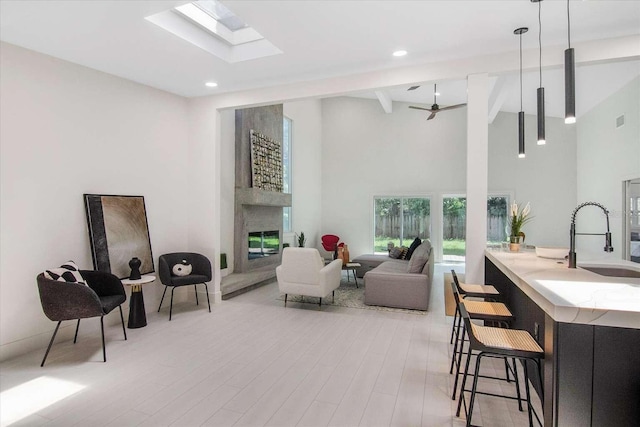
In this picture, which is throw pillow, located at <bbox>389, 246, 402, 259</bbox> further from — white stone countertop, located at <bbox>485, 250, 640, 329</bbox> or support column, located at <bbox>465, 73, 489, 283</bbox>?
white stone countertop, located at <bbox>485, 250, 640, 329</bbox>

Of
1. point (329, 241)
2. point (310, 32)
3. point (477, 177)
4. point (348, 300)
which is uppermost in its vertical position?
point (310, 32)

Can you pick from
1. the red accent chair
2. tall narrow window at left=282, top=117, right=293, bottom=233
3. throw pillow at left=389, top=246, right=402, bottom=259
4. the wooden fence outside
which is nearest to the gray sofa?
throw pillow at left=389, top=246, right=402, bottom=259

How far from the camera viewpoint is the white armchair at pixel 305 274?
4.49m

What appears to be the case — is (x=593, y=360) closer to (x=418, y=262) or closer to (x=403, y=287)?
(x=403, y=287)

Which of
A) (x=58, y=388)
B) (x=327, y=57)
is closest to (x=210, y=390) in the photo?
(x=58, y=388)

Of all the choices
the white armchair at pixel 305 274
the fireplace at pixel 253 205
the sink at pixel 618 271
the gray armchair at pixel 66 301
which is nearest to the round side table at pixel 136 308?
the gray armchair at pixel 66 301

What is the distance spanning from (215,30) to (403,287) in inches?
153

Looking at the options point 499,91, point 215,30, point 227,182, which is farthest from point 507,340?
point 499,91

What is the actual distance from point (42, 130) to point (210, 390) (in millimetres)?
3044

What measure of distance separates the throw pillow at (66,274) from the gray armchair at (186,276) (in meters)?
1.00

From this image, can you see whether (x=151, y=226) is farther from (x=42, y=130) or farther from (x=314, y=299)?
(x=314, y=299)

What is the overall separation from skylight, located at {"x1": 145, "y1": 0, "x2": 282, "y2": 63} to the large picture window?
6162 mm

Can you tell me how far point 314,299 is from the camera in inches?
206

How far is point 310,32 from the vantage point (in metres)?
3.06
